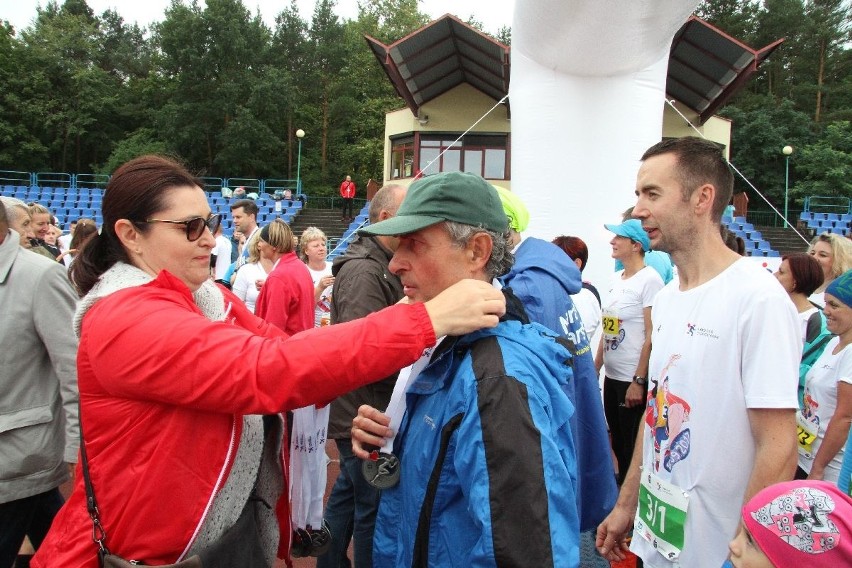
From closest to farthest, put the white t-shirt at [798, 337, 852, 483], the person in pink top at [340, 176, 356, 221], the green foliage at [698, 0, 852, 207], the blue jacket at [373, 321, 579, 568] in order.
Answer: the blue jacket at [373, 321, 579, 568] < the white t-shirt at [798, 337, 852, 483] < the person in pink top at [340, 176, 356, 221] < the green foliage at [698, 0, 852, 207]

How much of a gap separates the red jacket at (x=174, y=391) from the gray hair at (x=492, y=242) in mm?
237

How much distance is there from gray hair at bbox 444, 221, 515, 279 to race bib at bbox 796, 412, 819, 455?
2.12 meters

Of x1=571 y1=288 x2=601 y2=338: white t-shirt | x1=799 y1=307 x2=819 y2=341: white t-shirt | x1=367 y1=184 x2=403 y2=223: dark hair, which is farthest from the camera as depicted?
x1=571 y1=288 x2=601 y2=338: white t-shirt

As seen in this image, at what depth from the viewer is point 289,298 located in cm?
429

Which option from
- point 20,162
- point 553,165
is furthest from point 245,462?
point 20,162

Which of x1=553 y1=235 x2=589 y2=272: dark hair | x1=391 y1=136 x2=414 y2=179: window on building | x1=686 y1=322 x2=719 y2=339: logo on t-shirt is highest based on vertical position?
x1=391 y1=136 x2=414 y2=179: window on building

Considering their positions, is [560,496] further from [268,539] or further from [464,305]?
[268,539]

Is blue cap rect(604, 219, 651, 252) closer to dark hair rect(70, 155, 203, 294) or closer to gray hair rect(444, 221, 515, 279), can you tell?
gray hair rect(444, 221, 515, 279)

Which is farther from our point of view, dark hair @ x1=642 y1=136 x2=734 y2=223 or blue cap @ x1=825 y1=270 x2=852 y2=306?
blue cap @ x1=825 y1=270 x2=852 y2=306

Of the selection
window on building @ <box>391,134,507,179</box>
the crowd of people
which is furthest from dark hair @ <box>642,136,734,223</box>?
window on building @ <box>391,134,507,179</box>

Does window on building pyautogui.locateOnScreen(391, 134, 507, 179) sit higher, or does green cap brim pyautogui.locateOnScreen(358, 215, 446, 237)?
window on building pyautogui.locateOnScreen(391, 134, 507, 179)

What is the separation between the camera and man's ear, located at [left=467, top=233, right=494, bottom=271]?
151 centimetres

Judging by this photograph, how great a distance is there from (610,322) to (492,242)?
10.1ft

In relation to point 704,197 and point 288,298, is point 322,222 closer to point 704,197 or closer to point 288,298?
point 288,298
